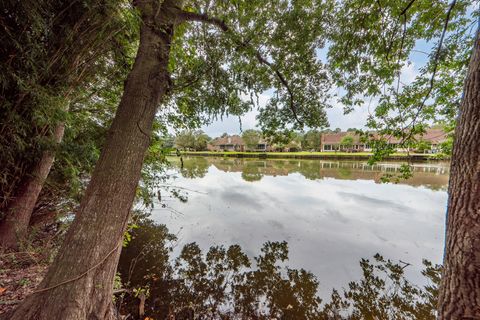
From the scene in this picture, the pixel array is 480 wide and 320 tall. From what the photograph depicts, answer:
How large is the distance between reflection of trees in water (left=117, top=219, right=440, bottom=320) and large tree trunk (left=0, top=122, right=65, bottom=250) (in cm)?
167

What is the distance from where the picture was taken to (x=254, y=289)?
3027 millimetres

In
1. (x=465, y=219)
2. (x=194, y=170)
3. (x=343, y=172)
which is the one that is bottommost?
(x=194, y=170)

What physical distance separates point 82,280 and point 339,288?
12.5 ft

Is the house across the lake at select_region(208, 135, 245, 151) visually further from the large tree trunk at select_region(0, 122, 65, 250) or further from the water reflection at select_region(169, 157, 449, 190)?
the large tree trunk at select_region(0, 122, 65, 250)

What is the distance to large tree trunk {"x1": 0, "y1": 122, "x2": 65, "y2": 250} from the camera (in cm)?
264

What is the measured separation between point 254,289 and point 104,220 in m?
2.77

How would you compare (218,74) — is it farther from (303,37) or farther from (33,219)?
(33,219)

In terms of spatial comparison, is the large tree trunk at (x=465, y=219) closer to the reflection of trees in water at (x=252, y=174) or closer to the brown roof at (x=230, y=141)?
the reflection of trees in water at (x=252, y=174)

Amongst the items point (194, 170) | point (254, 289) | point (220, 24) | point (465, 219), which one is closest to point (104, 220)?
point (465, 219)

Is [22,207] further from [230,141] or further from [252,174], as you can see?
[230,141]

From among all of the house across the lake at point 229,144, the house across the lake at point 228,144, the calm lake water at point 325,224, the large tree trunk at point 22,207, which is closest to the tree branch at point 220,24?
the large tree trunk at point 22,207

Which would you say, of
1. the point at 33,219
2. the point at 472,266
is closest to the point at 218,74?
the point at 472,266

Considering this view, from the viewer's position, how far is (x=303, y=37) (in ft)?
9.55

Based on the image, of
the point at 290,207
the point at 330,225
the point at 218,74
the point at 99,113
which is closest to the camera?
the point at 218,74
